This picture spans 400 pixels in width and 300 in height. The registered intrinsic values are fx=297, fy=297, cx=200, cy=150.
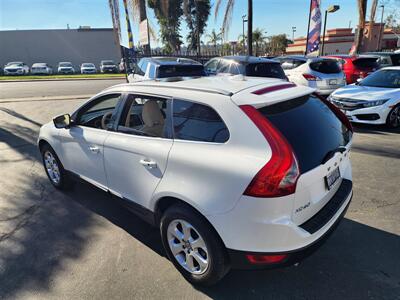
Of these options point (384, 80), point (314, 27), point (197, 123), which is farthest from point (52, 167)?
point (314, 27)

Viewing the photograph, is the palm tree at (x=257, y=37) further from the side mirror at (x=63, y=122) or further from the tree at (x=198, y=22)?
the side mirror at (x=63, y=122)

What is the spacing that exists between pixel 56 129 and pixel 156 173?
2.18 m

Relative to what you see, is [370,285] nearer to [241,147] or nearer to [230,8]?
[241,147]

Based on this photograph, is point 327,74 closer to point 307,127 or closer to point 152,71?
point 152,71

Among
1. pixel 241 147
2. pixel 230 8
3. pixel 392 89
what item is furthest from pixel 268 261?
pixel 230 8

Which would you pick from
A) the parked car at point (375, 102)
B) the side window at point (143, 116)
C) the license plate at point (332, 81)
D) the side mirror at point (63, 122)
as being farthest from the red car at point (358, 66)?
the side mirror at point (63, 122)

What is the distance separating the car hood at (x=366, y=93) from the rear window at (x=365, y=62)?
485 centimetres

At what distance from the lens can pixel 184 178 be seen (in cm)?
231

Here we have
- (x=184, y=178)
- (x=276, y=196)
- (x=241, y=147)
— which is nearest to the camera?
(x=276, y=196)

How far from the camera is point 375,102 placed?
7.00 metres

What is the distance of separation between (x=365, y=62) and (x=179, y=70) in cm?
808

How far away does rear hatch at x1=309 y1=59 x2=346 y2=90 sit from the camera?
381 inches

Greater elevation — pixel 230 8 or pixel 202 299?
pixel 230 8

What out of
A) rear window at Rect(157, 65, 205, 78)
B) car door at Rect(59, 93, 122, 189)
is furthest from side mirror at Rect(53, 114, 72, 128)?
rear window at Rect(157, 65, 205, 78)
